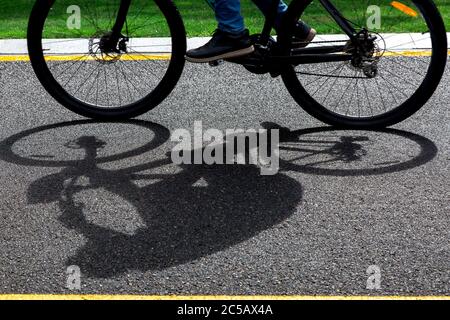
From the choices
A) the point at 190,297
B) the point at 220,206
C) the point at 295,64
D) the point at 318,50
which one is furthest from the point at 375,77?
the point at 190,297

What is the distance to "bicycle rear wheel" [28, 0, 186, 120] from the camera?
577 centimetres

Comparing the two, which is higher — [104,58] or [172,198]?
[104,58]

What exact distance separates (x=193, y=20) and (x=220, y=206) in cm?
421

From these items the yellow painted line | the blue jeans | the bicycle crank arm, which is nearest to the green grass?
the bicycle crank arm

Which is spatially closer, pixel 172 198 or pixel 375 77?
pixel 172 198

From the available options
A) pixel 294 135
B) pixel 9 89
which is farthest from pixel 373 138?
pixel 9 89

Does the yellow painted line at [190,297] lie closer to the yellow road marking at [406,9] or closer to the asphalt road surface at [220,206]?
the asphalt road surface at [220,206]

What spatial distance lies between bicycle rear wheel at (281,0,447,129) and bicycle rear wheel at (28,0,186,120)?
78 cm

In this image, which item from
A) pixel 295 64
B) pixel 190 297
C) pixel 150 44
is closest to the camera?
pixel 190 297

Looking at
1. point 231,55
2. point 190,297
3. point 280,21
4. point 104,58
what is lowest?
point 190,297

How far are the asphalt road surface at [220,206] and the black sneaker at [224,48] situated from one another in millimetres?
545

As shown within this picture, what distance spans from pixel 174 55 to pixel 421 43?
2681mm

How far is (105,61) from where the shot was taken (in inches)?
236

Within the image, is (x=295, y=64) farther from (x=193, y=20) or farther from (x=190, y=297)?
(x=193, y=20)
